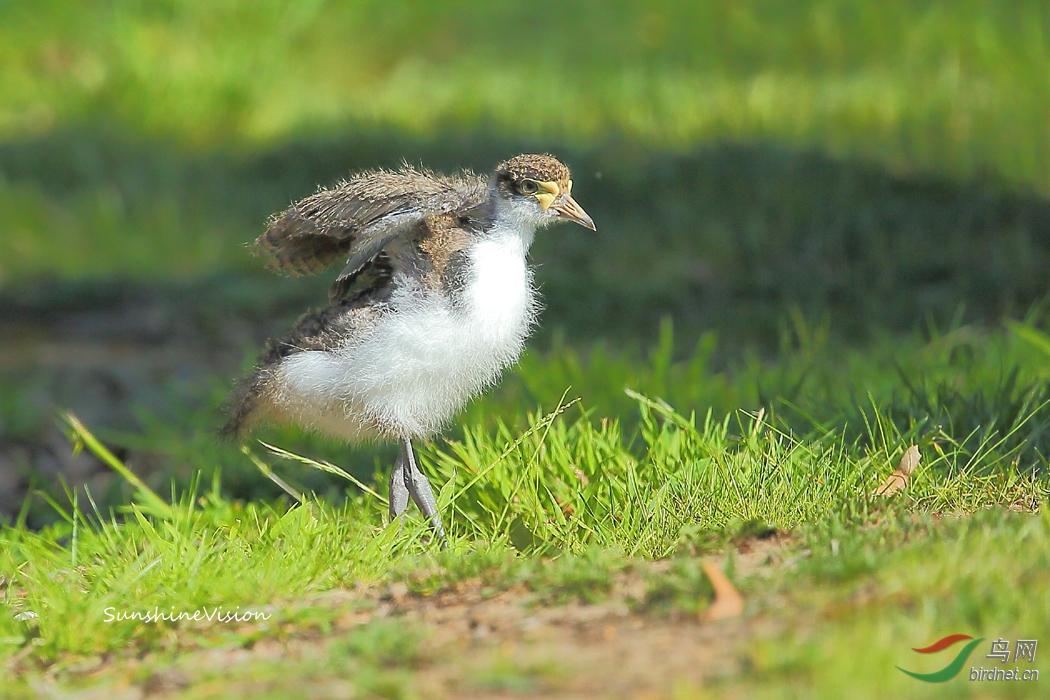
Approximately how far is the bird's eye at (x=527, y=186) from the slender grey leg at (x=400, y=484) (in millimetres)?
965

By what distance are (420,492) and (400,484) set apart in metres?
0.15

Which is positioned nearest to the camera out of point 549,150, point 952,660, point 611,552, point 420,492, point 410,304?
point 952,660

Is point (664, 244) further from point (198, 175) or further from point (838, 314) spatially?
point (198, 175)

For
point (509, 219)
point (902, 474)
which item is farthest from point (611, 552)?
point (509, 219)

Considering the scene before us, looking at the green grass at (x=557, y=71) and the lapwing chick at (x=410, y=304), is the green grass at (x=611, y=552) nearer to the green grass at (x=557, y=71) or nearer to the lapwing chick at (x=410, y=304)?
the lapwing chick at (x=410, y=304)

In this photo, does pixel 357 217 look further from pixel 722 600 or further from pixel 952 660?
pixel 952 660

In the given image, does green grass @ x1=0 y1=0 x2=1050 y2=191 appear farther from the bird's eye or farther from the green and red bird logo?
the green and red bird logo

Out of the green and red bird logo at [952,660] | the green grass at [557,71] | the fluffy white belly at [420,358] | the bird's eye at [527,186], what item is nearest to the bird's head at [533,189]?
the bird's eye at [527,186]

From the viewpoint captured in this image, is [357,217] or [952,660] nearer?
[952,660]

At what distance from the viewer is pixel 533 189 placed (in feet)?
13.2

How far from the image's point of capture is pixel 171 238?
29.8ft

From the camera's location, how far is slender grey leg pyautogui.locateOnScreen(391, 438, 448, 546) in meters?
4.10

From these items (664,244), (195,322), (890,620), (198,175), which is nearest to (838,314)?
(664,244)

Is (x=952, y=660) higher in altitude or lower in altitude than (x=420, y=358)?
lower
